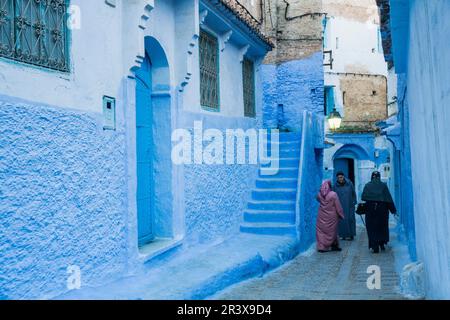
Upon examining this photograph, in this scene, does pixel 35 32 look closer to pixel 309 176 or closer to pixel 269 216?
pixel 269 216

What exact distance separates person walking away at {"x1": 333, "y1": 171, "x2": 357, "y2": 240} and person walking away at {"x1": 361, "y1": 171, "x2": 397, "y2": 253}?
1.80 m

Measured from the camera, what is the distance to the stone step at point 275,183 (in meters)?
10.6

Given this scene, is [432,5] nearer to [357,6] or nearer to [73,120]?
[73,120]

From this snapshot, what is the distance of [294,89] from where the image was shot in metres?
15.2

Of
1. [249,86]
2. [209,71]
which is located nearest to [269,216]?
[209,71]

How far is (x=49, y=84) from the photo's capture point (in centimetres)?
445

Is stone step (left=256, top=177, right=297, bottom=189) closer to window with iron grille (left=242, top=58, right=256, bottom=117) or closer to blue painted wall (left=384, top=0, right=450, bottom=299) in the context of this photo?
window with iron grille (left=242, top=58, right=256, bottom=117)

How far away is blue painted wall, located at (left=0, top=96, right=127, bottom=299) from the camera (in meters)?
3.99

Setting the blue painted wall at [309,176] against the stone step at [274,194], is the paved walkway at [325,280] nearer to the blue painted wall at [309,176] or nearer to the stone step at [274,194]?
the blue painted wall at [309,176]

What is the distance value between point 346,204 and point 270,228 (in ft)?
9.04

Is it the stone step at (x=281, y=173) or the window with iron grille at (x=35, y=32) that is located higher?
the window with iron grille at (x=35, y=32)

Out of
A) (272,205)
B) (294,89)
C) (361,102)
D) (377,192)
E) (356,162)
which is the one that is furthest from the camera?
(361,102)

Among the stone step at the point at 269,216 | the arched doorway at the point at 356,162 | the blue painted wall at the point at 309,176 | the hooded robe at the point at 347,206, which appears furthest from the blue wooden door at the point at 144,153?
the arched doorway at the point at 356,162
